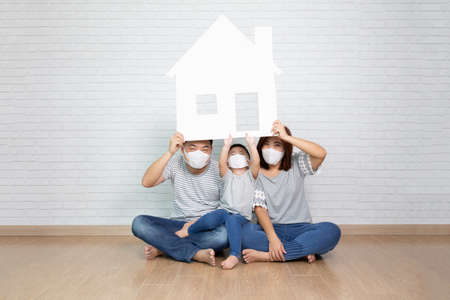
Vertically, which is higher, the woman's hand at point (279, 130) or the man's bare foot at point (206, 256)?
the woman's hand at point (279, 130)

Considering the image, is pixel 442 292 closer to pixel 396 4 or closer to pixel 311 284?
pixel 311 284

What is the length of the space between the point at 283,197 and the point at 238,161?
0.38 meters

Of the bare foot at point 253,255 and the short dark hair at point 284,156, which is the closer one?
the bare foot at point 253,255

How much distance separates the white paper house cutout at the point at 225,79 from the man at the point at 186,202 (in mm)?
128

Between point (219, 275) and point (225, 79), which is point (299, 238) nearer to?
point (219, 275)

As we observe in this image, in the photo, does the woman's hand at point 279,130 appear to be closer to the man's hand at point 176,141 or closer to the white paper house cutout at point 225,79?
the white paper house cutout at point 225,79

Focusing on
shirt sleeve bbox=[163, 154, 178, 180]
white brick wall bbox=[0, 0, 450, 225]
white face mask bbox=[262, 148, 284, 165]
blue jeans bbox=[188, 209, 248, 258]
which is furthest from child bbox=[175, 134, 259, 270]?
white brick wall bbox=[0, 0, 450, 225]

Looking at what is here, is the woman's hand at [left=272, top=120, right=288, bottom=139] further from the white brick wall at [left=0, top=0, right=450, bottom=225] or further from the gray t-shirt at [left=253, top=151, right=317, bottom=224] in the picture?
the white brick wall at [left=0, top=0, right=450, bottom=225]

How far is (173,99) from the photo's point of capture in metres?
3.11

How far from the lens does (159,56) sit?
122 inches

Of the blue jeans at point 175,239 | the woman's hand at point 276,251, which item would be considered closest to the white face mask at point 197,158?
the blue jeans at point 175,239

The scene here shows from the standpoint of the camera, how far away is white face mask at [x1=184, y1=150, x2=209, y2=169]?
2.48 metres

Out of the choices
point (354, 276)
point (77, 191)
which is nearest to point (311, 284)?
point (354, 276)

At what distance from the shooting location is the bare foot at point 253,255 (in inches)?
90.7
